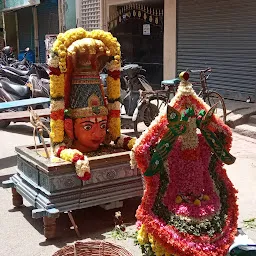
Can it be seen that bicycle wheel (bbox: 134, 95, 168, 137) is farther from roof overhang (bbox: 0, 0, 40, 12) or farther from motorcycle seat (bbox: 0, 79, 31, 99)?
roof overhang (bbox: 0, 0, 40, 12)

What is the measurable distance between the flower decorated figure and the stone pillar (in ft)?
27.4

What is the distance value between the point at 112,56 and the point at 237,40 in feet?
19.0

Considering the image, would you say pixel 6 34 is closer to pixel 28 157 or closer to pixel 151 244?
pixel 28 157

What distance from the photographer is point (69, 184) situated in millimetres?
3910

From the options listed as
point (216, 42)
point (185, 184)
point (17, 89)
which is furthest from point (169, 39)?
point (185, 184)

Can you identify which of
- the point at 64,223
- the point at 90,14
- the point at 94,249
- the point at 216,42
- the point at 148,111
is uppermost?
the point at 90,14

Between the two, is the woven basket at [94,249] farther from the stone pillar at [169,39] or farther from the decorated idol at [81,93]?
the stone pillar at [169,39]

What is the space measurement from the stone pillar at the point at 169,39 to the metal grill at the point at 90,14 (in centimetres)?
316

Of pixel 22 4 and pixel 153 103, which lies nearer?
pixel 153 103

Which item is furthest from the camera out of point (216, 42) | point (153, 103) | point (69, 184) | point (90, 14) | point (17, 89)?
point (90, 14)

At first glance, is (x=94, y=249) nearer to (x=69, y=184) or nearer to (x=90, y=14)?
(x=69, y=184)

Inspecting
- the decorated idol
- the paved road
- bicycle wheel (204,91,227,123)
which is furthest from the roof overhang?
the decorated idol

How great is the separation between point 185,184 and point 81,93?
1.63 meters

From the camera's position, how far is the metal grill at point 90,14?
13742 mm
